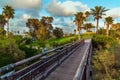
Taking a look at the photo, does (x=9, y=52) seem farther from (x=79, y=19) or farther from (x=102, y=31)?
(x=102, y=31)

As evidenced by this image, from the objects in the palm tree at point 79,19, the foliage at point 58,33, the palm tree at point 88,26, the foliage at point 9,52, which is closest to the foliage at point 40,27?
the foliage at point 58,33

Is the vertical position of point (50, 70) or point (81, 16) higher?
point (81, 16)

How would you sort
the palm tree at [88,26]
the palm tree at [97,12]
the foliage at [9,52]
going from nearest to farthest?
the foliage at [9,52] < the palm tree at [97,12] < the palm tree at [88,26]

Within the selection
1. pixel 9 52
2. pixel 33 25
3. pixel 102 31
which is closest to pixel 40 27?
pixel 33 25

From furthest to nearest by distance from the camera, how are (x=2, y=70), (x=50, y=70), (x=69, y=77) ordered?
(x=50, y=70) → (x=69, y=77) → (x=2, y=70)

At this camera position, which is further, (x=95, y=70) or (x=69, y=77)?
(x=95, y=70)

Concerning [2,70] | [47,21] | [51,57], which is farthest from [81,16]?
[2,70]

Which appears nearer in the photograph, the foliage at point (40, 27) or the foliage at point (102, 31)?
the foliage at point (40, 27)

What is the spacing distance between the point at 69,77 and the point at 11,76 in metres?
4.34

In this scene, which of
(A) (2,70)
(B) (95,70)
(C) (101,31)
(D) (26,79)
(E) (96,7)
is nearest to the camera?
(A) (2,70)

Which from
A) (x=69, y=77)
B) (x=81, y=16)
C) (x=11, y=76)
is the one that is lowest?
(x=69, y=77)

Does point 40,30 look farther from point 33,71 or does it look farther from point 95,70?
point 33,71

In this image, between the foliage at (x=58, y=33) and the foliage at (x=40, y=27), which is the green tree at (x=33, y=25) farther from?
the foliage at (x=58, y=33)

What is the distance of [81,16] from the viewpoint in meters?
101
